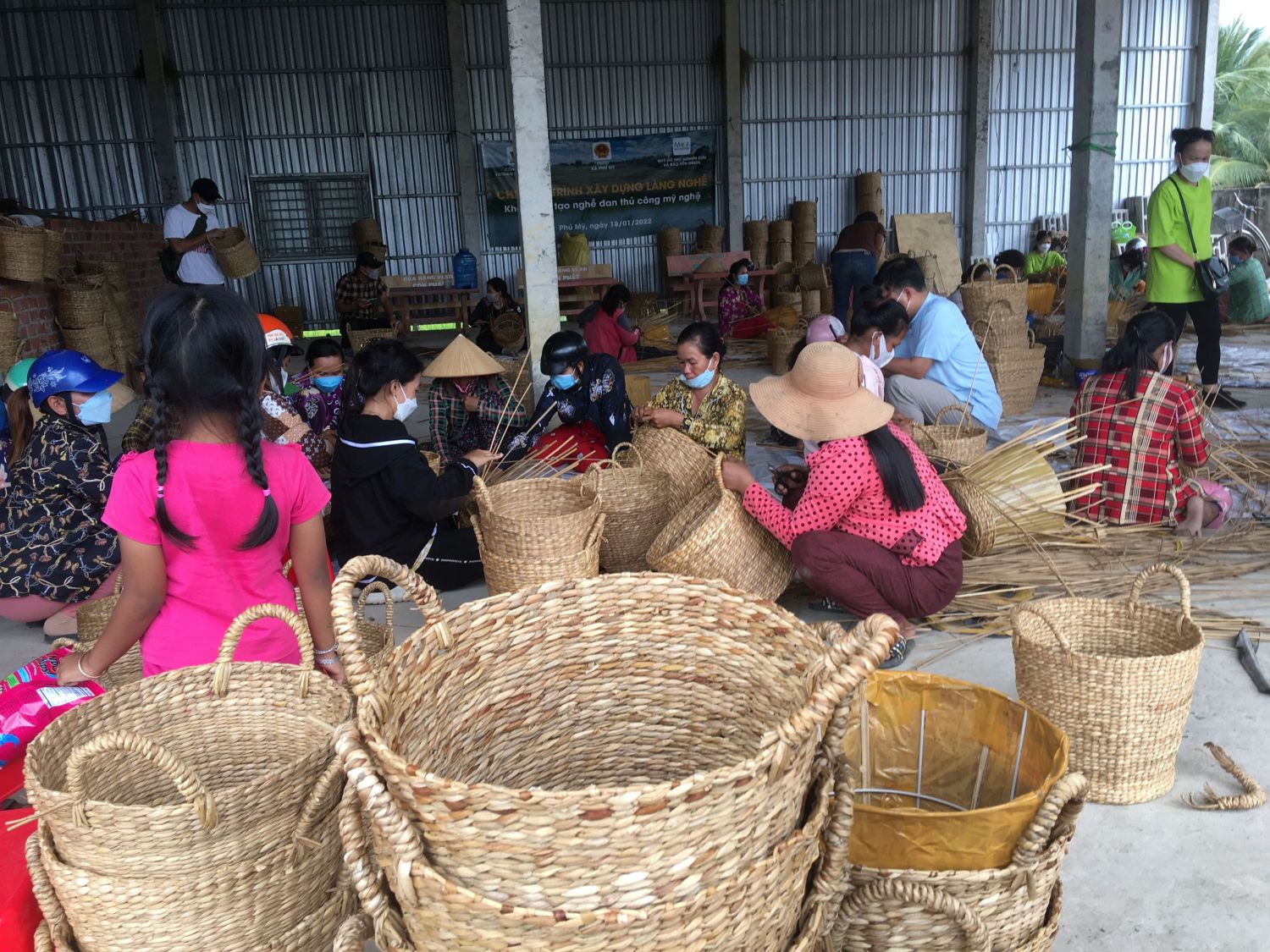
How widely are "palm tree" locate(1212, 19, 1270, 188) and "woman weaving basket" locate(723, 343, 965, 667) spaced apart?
19310 millimetres

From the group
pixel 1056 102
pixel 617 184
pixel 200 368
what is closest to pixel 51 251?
pixel 200 368

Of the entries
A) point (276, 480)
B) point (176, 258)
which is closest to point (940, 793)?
point (276, 480)

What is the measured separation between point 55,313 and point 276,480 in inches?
266

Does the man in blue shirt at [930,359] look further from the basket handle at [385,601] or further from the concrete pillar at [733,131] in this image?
the concrete pillar at [733,131]

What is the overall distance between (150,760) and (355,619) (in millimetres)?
413

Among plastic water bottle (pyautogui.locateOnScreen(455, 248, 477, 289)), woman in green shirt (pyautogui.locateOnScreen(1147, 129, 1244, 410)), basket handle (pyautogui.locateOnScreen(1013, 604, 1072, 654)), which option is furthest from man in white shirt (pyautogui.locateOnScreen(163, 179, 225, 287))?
basket handle (pyautogui.locateOnScreen(1013, 604, 1072, 654))

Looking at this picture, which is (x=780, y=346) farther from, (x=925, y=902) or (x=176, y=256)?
(x=925, y=902)

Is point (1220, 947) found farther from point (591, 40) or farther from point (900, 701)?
point (591, 40)

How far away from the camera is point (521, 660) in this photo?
143 centimetres

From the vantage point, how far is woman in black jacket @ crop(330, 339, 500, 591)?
10.6 ft

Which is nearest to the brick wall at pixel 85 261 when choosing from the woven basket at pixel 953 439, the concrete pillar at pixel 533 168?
the concrete pillar at pixel 533 168

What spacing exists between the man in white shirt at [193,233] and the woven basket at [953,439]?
545 cm

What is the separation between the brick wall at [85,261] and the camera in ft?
22.0

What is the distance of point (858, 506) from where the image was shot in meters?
2.73
